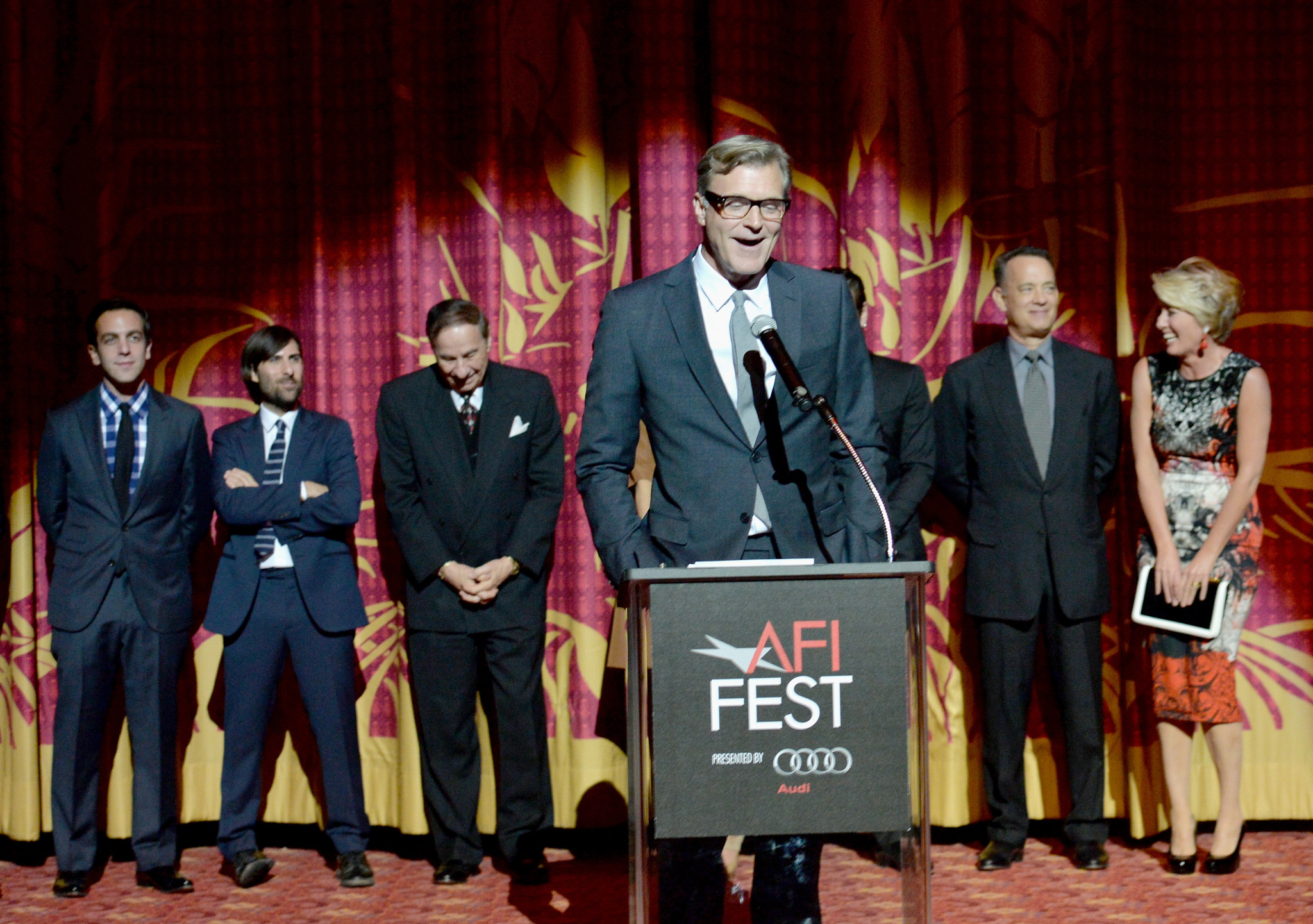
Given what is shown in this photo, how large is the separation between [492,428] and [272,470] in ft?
2.49

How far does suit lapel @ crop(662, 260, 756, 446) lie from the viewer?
2.36 metres

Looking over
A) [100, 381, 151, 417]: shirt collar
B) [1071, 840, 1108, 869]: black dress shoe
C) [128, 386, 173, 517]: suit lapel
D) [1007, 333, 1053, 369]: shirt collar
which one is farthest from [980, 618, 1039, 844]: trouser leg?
[100, 381, 151, 417]: shirt collar

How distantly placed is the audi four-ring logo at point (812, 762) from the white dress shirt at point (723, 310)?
28.6 inches

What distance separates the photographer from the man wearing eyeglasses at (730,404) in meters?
2.30

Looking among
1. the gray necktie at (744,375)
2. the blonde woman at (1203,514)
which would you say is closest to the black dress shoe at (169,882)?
the gray necktie at (744,375)

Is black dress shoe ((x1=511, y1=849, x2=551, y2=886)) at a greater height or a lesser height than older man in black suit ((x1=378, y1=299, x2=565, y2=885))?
lesser

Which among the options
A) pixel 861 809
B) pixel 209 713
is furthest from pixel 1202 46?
pixel 209 713

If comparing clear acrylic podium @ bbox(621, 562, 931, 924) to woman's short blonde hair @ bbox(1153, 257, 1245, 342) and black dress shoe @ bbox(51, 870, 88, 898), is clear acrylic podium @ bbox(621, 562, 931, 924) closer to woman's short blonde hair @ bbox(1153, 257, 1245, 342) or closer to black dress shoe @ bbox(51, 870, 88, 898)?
woman's short blonde hair @ bbox(1153, 257, 1245, 342)

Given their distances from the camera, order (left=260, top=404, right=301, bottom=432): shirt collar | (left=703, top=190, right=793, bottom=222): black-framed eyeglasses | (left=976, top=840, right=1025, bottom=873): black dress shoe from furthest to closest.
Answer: (left=260, top=404, right=301, bottom=432): shirt collar → (left=976, top=840, right=1025, bottom=873): black dress shoe → (left=703, top=190, right=793, bottom=222): black-framed eyeglasses

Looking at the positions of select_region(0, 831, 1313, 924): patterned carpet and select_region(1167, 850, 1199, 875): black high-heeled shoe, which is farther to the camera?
select_region(1167, 850, 1199, 875): black high-heeled shoe

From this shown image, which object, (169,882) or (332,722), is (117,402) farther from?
(169,882)

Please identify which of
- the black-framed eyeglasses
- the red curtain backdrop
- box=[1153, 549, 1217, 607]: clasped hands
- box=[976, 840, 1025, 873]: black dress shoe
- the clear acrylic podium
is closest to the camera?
the clear acrylic podium

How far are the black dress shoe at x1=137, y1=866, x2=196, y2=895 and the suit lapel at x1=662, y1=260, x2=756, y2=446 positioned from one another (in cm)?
263

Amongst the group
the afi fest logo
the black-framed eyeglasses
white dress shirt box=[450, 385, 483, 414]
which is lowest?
the afi fest logo
